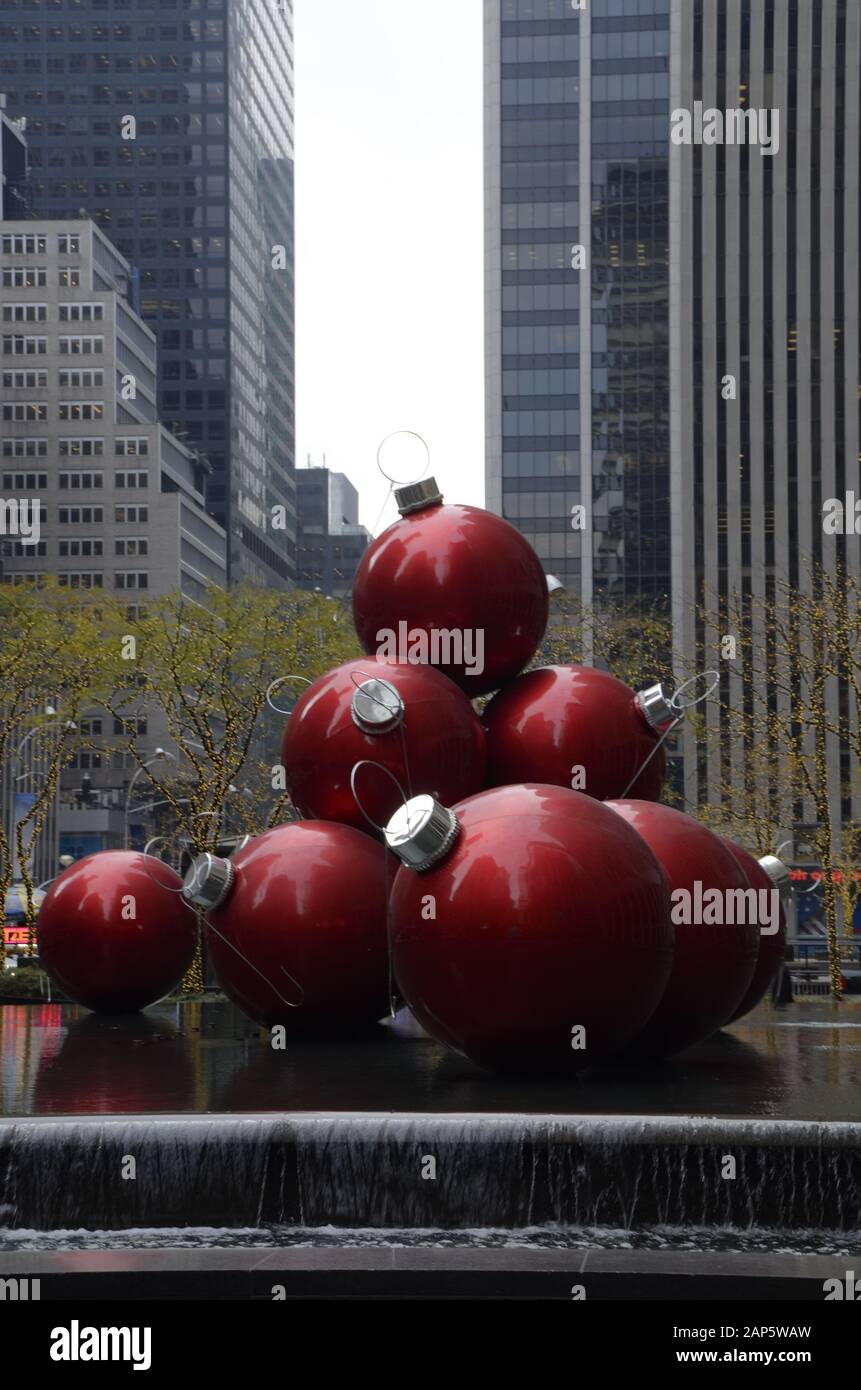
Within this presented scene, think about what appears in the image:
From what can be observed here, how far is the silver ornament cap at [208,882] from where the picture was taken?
15.1 m

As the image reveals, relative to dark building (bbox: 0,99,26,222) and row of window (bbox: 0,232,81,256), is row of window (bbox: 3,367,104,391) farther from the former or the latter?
dark building (bbox: 0,99,26,222)

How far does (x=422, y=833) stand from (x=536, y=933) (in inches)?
41.1

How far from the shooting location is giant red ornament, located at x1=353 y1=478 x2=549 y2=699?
15648mm

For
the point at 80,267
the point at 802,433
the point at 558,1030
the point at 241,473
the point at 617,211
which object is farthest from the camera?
the point at 241,473

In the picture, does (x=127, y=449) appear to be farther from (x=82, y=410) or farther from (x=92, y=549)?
(x=92, y=549)

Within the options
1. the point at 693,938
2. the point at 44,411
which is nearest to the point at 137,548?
the point at 44,411

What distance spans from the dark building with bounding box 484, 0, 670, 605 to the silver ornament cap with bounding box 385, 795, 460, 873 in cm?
9329

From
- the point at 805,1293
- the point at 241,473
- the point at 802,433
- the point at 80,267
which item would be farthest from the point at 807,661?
the point at 241,473

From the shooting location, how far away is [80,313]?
140m

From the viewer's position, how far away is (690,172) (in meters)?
102

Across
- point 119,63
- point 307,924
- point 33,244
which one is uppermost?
point 119,63

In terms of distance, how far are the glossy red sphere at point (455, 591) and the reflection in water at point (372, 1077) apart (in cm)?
353

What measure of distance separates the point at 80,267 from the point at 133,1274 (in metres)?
139

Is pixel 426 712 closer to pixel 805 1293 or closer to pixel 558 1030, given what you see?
pixel 558 1030
